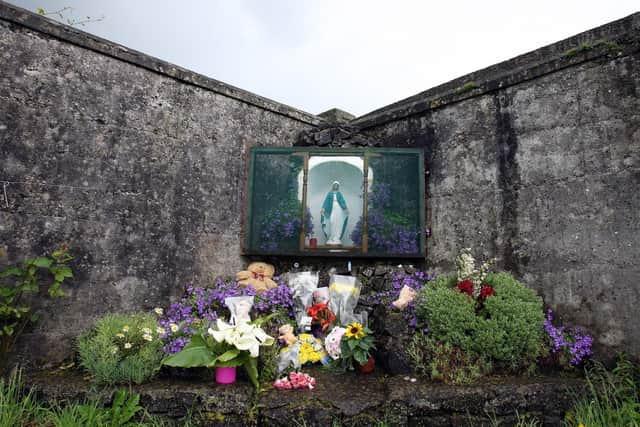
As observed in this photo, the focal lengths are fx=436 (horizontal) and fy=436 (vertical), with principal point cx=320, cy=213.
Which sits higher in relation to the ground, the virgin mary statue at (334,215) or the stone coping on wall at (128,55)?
the stone coping on wall at (128,55)

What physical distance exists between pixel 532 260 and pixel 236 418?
2954 mm

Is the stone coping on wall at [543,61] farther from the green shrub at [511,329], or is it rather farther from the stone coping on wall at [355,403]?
the stone coping on wall at [355,403]

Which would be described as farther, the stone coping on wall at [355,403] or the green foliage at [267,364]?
the green foliage at [267,364]

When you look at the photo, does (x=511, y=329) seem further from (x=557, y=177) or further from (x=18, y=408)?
(x=18, y=408)

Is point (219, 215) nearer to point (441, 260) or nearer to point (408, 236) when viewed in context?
point (408, 236)

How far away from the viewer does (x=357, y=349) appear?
3.59 m

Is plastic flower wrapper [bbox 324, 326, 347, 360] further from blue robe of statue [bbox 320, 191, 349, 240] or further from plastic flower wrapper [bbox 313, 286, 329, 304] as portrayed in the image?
blue robe of statue [bbox 320, 191, 349, 240]

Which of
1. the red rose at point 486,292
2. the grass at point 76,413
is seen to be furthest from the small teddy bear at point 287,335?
the red rose at point 486,292

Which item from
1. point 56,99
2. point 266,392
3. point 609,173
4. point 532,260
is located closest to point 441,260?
point 532,260

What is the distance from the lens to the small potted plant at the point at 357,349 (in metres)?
3.54

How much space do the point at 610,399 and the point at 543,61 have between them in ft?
10.4

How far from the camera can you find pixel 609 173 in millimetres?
3697

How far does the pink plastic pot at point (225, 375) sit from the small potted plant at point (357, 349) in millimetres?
927

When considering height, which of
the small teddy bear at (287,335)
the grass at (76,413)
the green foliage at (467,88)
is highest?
the green foliage at (467,88)
